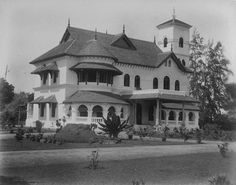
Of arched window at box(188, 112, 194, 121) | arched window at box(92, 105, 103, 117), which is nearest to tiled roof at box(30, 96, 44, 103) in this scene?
arched window at box(92, 105, 103, 117)

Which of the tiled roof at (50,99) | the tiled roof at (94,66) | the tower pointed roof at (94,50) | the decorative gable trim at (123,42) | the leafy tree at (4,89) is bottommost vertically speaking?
the leafy tree at (4,89)

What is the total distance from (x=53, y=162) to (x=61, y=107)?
1022 inches

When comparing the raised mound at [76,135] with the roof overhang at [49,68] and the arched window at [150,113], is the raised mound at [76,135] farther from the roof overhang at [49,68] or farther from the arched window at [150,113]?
the arched window at [150,113]

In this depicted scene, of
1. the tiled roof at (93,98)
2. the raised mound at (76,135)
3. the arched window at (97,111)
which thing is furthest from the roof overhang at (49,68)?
the raised mound at (76,135)

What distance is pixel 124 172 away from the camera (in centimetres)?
1248

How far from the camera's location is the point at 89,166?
13008mm

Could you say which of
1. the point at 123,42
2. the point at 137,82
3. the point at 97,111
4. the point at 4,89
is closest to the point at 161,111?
the point at 137,82

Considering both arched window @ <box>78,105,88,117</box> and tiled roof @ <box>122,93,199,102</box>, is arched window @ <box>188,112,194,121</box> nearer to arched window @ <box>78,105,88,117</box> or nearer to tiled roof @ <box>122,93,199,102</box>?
tiled roof @ <box>122,93,199,102</box>

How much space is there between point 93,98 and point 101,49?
6042 millimetres

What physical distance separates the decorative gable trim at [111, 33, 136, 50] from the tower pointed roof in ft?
12.1

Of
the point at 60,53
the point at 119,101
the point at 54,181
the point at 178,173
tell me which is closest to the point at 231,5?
the point at 178,173

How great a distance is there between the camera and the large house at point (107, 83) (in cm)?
3738

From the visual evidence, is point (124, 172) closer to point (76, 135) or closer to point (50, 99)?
point (76, 135)

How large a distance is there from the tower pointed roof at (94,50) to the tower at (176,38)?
1443cm
